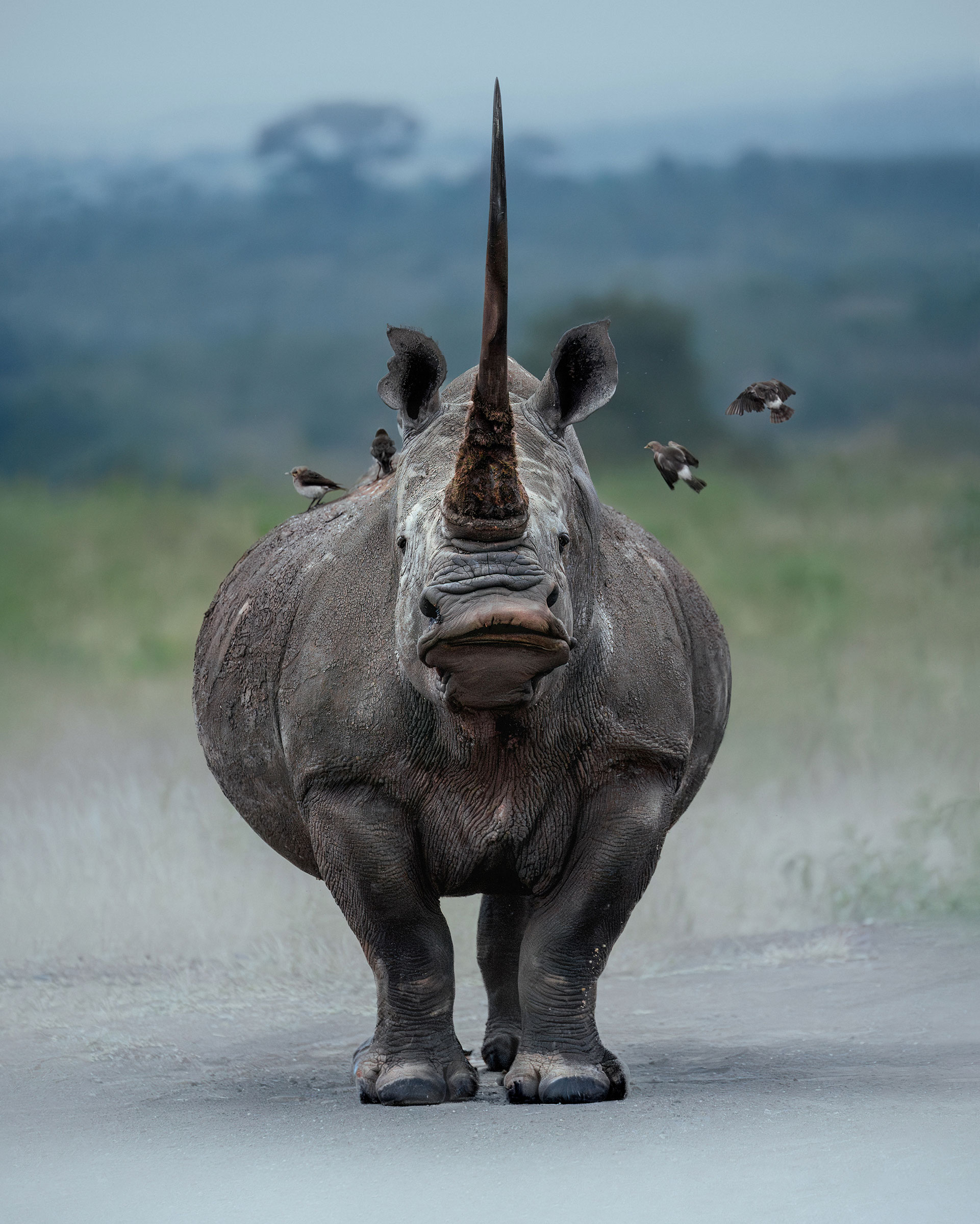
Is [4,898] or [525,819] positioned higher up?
[525,819]

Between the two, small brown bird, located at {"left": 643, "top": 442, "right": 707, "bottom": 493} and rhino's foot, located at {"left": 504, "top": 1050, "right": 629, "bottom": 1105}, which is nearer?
rhino's foot, located at {"left": 504, "top": 1050, "right": 629, "bottom": 1105}

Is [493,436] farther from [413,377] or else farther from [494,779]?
[494,779]

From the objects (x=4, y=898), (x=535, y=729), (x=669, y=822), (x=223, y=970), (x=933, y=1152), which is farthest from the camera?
(x=4, y=898)

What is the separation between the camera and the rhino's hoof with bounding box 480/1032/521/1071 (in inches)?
322

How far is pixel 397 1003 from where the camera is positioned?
7.22 meters

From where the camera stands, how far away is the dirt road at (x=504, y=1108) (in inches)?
238

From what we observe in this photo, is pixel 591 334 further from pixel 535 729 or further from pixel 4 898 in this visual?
pixel 4 898

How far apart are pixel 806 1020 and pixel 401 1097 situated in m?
2.69

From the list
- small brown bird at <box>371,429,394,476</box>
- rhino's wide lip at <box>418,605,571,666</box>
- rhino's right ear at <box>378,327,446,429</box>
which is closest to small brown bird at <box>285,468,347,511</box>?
small brown bird at <box>371,429,394,476</box>

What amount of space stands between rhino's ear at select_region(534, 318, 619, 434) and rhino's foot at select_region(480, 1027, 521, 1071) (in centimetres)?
249

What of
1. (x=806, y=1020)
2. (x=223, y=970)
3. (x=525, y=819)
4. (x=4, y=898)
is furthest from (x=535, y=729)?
(x=4, y=898)

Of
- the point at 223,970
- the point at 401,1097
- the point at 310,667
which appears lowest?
the point at 223,970

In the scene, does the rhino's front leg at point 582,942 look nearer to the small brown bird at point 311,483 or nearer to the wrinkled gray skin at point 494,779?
the wrinkled gray skin at point 494,779

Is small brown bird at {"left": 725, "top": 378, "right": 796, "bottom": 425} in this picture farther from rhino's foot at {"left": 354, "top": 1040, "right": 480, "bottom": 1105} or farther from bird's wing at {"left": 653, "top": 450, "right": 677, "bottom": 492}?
rhino's foot at {"left": 354, "top": 1040, "right": 480, "bottom": 1105}
